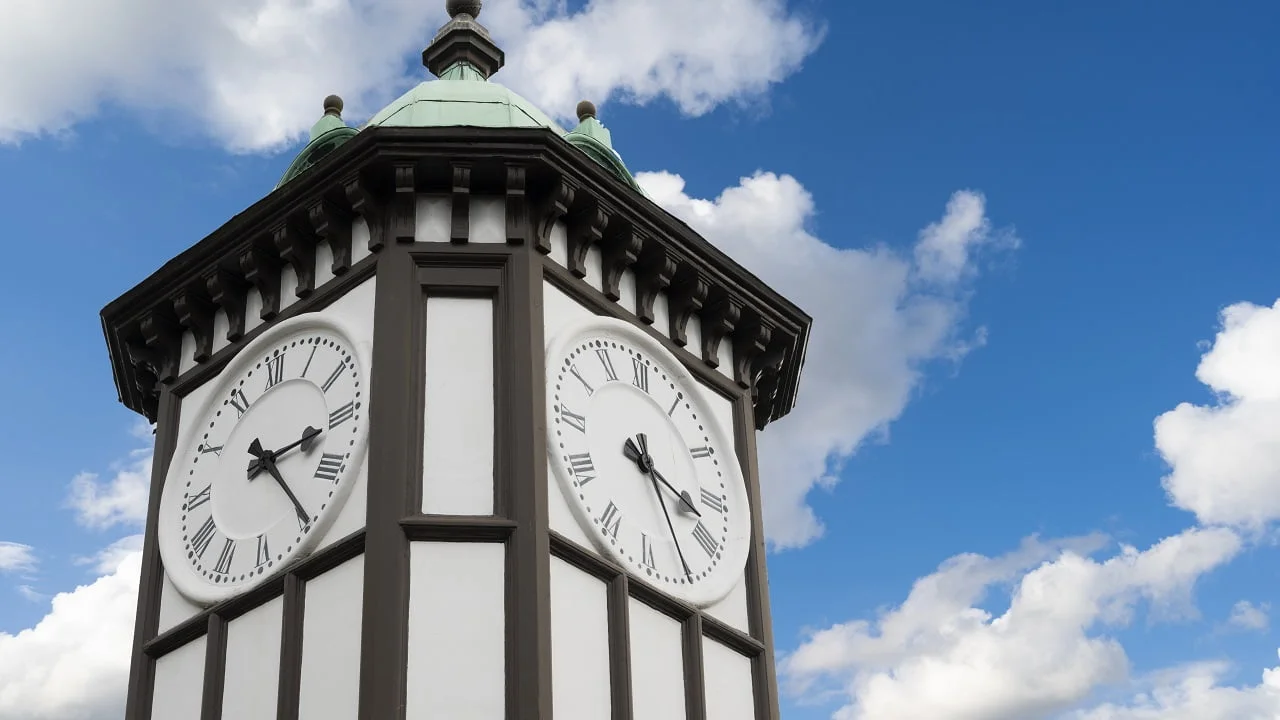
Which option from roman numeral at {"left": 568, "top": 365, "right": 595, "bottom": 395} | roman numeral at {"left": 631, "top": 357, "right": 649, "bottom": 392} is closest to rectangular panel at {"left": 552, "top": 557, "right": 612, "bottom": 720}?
roman numeral at {"left": 568, "top": 365, "right": 595, "bottom": 395}

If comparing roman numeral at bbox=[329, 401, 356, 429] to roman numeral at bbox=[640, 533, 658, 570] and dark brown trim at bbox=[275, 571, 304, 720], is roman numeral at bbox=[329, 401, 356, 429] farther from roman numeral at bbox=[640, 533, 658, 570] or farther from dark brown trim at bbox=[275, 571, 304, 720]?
roman numeral at bbox=[640, 533, 658, 570]

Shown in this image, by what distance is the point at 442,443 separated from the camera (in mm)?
15547

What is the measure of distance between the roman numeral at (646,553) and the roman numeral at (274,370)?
11.6 feet

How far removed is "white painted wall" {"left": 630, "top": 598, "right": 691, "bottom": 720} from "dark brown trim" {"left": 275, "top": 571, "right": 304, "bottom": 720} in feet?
8.11

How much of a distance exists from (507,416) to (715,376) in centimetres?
338

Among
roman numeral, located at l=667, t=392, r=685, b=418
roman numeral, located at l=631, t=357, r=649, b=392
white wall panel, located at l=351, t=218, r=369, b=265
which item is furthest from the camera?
roman numeral, located at l=667, t=392, r=685, b=418

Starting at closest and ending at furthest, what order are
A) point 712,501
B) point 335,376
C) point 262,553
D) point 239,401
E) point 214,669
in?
point 214,669 → point 262,553 → point 335,376 → point 239,401 → point 712,501

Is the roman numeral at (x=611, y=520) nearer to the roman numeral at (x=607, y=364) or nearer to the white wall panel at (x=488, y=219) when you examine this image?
the roman numeral at (x=607, y=364)

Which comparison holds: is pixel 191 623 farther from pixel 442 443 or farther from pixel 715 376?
pixel 715 376

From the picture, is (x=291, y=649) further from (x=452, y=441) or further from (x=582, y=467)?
(x=582, y=467)

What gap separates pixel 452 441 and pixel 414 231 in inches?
83.7

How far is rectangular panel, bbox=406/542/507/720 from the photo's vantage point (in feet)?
46.9

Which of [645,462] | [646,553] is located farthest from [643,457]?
[646,553]

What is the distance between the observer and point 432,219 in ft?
55.3
